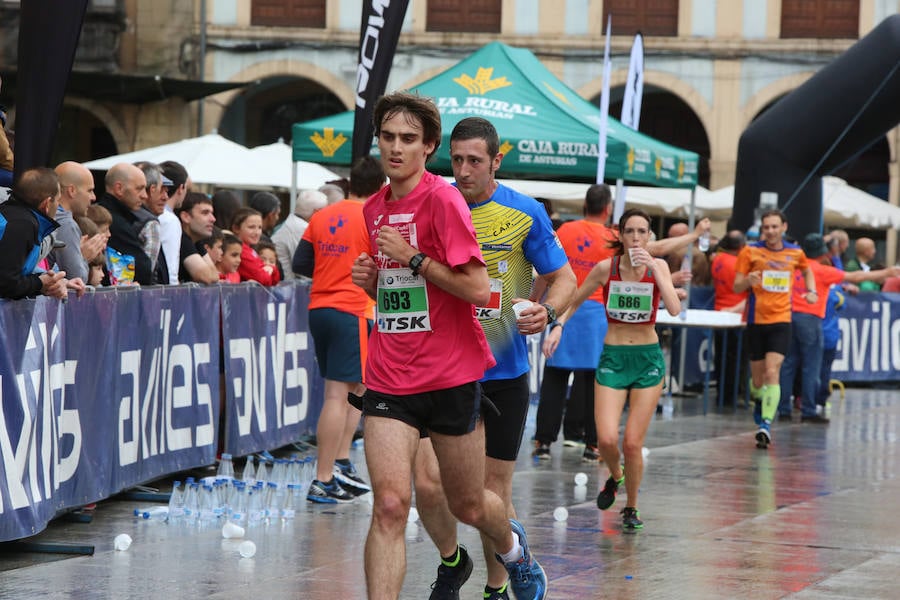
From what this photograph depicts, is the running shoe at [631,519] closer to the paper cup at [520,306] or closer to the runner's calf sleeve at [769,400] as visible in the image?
the paper cup at [520,306]

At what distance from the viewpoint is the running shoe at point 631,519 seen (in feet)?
30.3

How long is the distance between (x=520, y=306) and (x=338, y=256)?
3.58m

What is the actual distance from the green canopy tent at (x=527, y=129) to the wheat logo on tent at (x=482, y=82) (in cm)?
1

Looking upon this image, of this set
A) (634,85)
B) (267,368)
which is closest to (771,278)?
(634,85)

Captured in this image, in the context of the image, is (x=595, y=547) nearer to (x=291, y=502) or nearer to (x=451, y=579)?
(x=291, y=502)

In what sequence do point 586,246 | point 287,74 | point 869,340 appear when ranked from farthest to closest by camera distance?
point 287,74
point 869,340
point 586,246

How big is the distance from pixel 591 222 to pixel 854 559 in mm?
4877

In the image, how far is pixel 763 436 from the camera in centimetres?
1423

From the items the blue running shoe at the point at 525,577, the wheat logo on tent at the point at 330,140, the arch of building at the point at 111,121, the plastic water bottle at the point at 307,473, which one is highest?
the arch of building at the point at 111,121

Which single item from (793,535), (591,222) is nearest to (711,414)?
(591,222)

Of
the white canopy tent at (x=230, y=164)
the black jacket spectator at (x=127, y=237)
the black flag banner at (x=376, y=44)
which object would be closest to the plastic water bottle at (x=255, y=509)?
the black jacket spectator at (x=127, y=237)

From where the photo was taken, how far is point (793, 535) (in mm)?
9258

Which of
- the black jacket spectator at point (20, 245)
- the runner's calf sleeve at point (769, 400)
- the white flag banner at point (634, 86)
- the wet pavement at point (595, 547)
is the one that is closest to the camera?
the wet pavement at point (595, 547)

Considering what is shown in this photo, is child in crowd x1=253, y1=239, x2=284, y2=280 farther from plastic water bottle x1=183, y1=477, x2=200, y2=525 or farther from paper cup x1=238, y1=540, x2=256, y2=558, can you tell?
paper cup x1=238, y1=540, x2=256, y2=558
